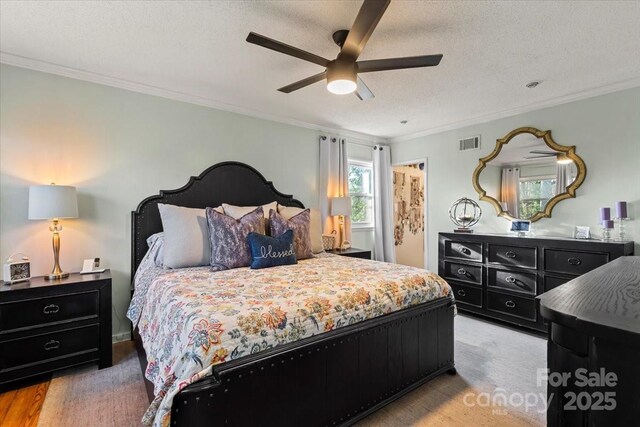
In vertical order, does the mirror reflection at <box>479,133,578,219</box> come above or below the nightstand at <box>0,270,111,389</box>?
above

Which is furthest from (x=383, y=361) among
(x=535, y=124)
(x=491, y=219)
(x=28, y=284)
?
(x=535, y=124)

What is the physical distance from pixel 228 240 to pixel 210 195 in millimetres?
1026

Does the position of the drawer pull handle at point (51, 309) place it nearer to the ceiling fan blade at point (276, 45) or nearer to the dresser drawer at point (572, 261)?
the ceiling fan blade at point (276, 45)

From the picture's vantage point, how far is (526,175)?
148 inches

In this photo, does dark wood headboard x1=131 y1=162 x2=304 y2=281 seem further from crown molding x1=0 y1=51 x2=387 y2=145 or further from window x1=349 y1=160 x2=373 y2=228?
window x1=349 y1=160 x2=373 y2=228

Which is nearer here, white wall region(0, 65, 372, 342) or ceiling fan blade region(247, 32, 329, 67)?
ceiling fan blade region(247, 32, 329, 67)

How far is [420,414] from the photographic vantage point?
1951mm

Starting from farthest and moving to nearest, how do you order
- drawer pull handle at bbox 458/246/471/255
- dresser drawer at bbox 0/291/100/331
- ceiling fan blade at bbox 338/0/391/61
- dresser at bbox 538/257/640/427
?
drawer pull handle at bbox 458/246/471/255
dresser drawer at bbox 0/291/100/331
ceiling fan blade at bbox 338/0/391/61
dresser at bbox 538/257/640/427

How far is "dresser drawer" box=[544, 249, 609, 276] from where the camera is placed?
2.89 metres

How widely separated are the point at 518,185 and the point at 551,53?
1783mm

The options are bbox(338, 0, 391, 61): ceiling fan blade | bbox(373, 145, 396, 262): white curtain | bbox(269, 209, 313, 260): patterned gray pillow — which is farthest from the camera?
bbox(373, 145, 396, 262): white curtain

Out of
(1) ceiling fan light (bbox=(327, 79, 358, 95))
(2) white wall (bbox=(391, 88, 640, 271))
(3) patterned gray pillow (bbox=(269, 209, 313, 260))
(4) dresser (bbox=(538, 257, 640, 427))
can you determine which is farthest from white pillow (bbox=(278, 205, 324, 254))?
(4) dresser (bbox=(538, 257, 640, 427))

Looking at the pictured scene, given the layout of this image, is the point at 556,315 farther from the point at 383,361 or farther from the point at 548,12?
the point at 548,12

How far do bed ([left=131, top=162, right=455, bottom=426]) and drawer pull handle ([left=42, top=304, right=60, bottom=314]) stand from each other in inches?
31.0
